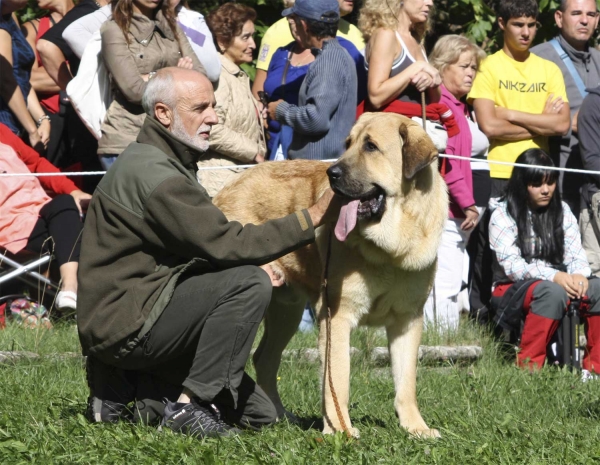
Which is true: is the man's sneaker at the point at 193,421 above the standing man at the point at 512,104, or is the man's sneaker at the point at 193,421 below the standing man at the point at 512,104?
below

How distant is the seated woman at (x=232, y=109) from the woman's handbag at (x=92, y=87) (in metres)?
0.82

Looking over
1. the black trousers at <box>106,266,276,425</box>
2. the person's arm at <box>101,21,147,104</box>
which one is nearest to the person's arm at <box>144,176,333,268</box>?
the black trousers at <box>106,266,276,425</box>

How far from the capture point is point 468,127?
799 cm

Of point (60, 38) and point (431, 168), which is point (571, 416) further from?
point (60, 38)

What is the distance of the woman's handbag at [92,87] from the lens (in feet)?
23.2

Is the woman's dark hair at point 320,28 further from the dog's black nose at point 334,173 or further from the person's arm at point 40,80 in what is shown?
the dog's black nose at point 334,173

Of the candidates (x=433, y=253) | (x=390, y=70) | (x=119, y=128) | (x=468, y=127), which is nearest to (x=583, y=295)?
(x=468, y=127)

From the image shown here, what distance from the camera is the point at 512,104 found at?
8.47m

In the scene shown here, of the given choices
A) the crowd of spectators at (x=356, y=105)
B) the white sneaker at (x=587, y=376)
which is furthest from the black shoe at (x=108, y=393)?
the white sneaker at (x=587, y=376)

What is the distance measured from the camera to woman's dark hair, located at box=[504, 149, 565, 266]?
785 cm

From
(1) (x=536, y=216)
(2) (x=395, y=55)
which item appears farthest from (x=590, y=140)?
(2) (x=395, y=55)

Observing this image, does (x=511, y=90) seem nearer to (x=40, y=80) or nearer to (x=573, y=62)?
(x=573, y=62)

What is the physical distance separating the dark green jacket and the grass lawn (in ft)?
1.66

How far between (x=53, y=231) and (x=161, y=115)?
2720 millimetres
